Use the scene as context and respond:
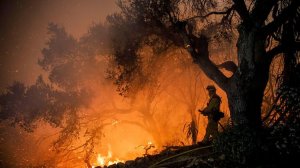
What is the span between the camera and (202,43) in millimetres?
10148

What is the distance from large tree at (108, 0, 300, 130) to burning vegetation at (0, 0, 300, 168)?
3 centimetres

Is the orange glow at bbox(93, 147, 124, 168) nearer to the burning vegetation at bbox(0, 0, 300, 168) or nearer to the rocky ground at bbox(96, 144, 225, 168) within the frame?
the burning vegetation at bbox(0, 0, 300, 168)

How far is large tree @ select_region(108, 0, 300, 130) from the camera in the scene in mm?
8117

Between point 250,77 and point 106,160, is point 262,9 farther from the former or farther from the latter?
point 106,160

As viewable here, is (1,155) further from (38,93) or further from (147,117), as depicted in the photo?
(147,117)

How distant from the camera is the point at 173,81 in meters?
19.4

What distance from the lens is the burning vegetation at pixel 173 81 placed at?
23.8ft

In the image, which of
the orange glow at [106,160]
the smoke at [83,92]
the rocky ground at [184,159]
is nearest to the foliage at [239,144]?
the rocky ground at [184,159]

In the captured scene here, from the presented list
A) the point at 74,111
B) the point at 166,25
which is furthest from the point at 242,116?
the point at 74,111

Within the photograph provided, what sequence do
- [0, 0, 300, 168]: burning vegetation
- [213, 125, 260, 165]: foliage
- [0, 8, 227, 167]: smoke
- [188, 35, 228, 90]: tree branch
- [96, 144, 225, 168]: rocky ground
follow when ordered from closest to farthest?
[213, 125, 260, 165]: foliage < [96, 144, 225, 168]: rocky ground < [0, 0, 300, 168]: burning vegetation < [188, 35, 228, 90]: tree branch < [0, 8, 227, 167]: smoke

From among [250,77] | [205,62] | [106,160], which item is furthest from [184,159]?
[106,160]

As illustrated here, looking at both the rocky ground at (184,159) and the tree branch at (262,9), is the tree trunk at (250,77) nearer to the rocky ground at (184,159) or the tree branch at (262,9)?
the tree branch at (262,9)

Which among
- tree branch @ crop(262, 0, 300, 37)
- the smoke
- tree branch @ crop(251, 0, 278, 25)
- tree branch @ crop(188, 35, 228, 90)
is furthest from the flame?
tree branch @ crop(251, 0, 278, 25)

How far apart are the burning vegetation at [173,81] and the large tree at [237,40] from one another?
28 mm
